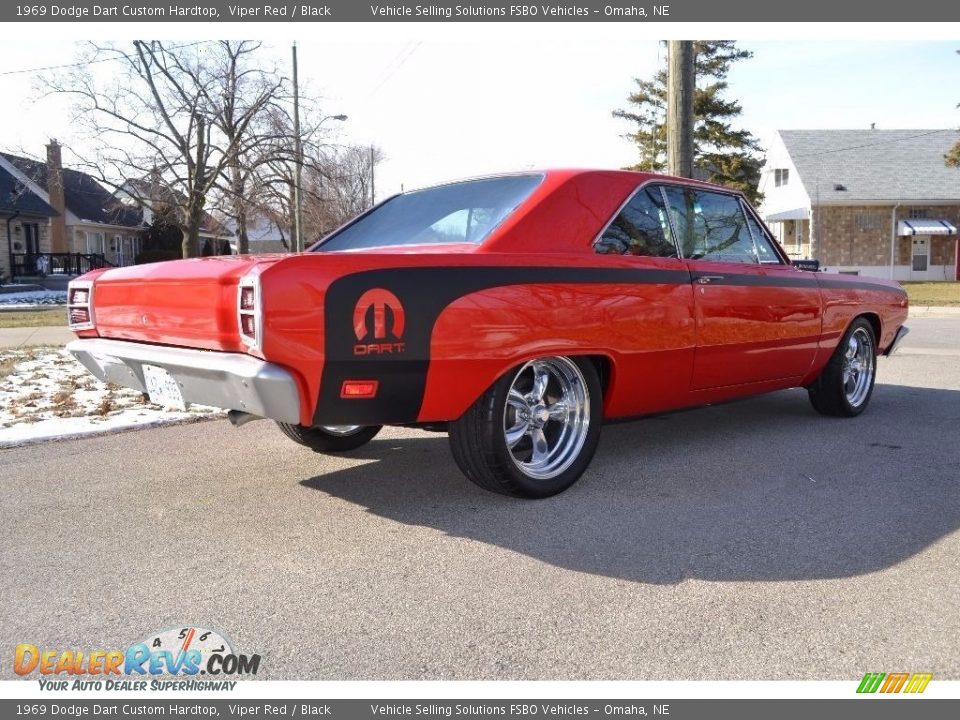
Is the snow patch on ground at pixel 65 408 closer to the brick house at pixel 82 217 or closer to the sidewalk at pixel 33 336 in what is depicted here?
the sidewalk at pixel 33 336

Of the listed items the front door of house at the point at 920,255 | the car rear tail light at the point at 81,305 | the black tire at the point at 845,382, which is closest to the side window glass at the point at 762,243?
the black tire at the point at 845,382

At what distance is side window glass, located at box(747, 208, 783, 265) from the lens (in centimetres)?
538

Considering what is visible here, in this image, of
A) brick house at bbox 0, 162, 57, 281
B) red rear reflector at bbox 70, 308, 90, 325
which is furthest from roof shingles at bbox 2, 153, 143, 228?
red rear reflector at bbox 70, 308, 90, 325

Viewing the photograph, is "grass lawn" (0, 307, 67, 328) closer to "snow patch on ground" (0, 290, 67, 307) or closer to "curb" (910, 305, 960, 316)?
"snow patch on ground" (0, 290, 67, 307)

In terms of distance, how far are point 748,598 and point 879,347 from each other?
4419mm

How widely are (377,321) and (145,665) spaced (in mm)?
1439

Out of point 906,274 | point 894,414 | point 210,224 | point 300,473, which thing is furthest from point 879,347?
point 210,224

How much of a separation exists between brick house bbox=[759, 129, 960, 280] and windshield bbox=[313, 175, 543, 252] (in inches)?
1215

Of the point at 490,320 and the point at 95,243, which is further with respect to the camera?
the point at 95,243

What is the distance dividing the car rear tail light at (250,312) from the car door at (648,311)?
1.71 meters

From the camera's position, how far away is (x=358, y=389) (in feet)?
10.7

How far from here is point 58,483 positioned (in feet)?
14.7

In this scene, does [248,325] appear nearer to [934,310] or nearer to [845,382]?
[845,382]

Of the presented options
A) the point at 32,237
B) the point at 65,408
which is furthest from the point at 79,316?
the point at 32,237
